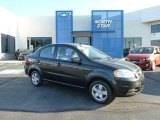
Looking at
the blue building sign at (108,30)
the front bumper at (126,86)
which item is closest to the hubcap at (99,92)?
the front bumper at (126,86)

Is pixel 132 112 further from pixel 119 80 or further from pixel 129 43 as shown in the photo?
pixel 129 43

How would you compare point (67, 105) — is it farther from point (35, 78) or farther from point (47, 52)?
point (35, 78)

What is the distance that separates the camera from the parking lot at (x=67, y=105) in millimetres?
7195

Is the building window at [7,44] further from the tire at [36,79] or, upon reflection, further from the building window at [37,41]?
the tire at [36,79]

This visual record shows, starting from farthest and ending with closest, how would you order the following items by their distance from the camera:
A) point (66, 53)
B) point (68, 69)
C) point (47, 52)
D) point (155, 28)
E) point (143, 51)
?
point (155, 28) → point (143, 51) → point (47, 52) → point (66, 53) → point (68, 69)

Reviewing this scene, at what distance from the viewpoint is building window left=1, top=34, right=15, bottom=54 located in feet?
116

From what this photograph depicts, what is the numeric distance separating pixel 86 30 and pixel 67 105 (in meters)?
32.5

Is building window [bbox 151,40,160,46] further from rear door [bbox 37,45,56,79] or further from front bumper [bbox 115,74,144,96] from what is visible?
front bumper [bbox 115,74,144,96]

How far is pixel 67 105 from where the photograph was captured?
8.19m

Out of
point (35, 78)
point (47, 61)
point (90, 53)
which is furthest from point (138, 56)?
point (90, 53)

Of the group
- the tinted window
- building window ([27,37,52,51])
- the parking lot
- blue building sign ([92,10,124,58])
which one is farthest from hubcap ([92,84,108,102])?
building window ([27,37,52,51])

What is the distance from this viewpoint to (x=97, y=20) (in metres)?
38.8

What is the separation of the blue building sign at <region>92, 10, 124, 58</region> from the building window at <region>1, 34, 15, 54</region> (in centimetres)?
1021

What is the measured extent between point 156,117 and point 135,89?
4.59 ft
